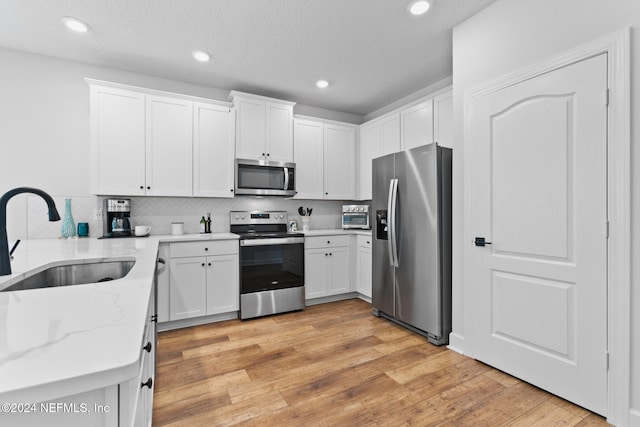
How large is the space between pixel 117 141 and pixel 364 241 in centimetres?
295

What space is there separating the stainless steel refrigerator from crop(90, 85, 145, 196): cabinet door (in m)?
2.56

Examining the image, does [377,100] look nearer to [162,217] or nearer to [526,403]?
[162,217]

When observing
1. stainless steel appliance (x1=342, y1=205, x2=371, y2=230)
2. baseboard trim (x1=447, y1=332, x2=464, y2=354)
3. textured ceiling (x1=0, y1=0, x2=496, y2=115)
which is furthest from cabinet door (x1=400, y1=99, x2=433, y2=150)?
baseboard trim (x1=447, y1=332, x2=464, y2=354)

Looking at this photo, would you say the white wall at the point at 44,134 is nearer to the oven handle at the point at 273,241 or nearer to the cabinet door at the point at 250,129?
the cabinet door at the point at 250,129

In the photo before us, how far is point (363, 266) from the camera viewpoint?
156 inches

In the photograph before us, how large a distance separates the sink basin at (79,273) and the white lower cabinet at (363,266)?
2728 millimetres

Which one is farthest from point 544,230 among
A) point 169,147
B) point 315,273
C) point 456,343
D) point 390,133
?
point 169,147

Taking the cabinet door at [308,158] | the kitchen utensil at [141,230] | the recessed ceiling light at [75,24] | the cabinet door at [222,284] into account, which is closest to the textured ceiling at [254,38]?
the recessed ceiling light at [75,24]

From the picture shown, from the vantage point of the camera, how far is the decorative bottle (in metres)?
3.02

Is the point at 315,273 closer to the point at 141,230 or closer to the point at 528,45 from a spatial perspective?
the point at 141,230

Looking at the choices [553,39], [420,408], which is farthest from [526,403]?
[553,39]

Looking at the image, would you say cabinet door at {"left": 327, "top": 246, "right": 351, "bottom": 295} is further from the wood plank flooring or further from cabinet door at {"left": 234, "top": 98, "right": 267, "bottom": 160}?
cabinet door at {"left": 234, "top": 98, "right": 267, "bottom": 160}

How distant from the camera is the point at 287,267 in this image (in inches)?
142

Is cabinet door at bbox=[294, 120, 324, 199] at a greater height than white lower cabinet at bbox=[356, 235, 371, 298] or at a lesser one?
greater
